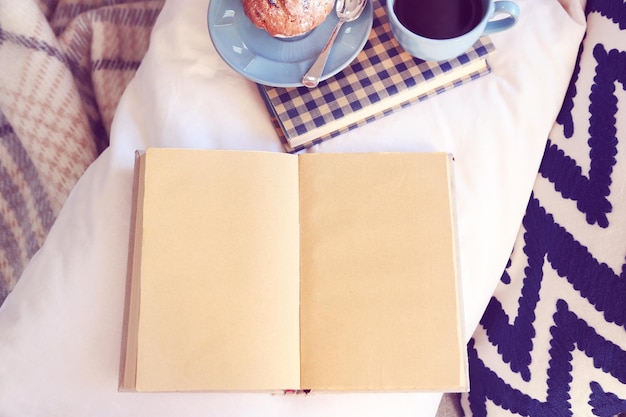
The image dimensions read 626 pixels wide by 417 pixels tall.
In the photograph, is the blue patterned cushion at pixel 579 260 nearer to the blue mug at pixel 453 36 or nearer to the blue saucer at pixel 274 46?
the blue mug at pixel 453 36

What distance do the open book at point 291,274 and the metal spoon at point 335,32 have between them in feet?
0.30

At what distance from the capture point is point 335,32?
2.09 ft

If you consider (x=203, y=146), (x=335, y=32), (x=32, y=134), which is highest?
(x=335, y=32)

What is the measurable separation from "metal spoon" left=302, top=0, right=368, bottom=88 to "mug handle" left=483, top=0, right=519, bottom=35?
0.46 ft

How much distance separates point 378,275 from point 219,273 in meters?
0.16

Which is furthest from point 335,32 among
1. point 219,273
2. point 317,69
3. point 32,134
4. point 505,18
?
point 32,134

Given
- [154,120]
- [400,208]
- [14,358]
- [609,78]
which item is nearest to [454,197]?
[400,208]

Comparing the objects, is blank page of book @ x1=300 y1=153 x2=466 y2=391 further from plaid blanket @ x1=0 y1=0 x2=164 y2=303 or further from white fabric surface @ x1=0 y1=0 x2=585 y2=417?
plaid blanket @ x1=0 y1=0 x2=164 y2=303

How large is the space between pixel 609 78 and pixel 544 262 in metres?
0.21

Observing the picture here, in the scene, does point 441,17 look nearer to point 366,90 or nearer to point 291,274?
point 366,90

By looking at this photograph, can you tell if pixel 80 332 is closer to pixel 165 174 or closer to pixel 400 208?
pixel 165 174

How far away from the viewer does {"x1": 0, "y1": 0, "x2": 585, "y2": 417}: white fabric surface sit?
1.94 ft

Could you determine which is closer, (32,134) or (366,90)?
(366,90)

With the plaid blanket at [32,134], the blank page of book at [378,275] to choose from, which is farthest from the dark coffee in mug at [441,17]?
the plaid blanket at [32,134]
